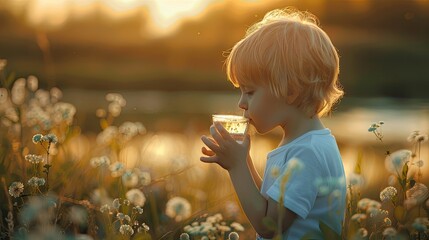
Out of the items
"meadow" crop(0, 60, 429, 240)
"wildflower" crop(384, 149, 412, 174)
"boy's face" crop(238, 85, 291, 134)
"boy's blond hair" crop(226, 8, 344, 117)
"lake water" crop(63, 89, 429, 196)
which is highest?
"boy's blond hair" crop(226, 8, 344, 117)

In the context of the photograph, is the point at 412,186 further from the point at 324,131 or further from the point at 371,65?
the point at 371,65

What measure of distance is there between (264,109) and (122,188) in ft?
2.31

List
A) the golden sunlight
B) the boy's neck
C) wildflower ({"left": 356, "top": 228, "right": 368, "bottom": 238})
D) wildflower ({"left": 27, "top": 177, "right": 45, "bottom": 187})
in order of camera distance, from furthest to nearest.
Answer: the golden sunlight < the boy's neck < wildflower ({"left": 27, "top": 177, "right": 45, "bottom": 187}) < wildflower ({"left": 356, "top": 228, "right": 368, "bottom": 238})

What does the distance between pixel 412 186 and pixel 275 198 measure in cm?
59

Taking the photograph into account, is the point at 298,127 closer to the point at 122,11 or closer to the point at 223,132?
the point at 223,132

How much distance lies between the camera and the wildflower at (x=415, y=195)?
10.7 ft

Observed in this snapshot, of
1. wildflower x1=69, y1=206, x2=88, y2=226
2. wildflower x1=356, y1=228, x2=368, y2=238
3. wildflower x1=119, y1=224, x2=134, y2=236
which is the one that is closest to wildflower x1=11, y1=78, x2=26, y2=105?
wildflower x1=69, y1=206, x2=88, y2=226

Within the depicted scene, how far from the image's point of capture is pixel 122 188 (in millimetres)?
3740

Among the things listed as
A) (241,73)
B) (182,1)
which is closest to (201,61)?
(182,1)

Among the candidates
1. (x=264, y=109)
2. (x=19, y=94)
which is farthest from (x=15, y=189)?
(x=19, y=94)

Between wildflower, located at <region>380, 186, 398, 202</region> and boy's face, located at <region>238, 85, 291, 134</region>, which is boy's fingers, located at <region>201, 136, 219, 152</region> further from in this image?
wildflower, located at <region>380, 186, 398, 202</region>

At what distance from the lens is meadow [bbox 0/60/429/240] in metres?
3.32

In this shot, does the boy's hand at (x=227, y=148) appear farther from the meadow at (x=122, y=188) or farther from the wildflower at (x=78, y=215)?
the wildflower at (x=78, y=215)

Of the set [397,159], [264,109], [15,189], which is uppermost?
[264,109]
